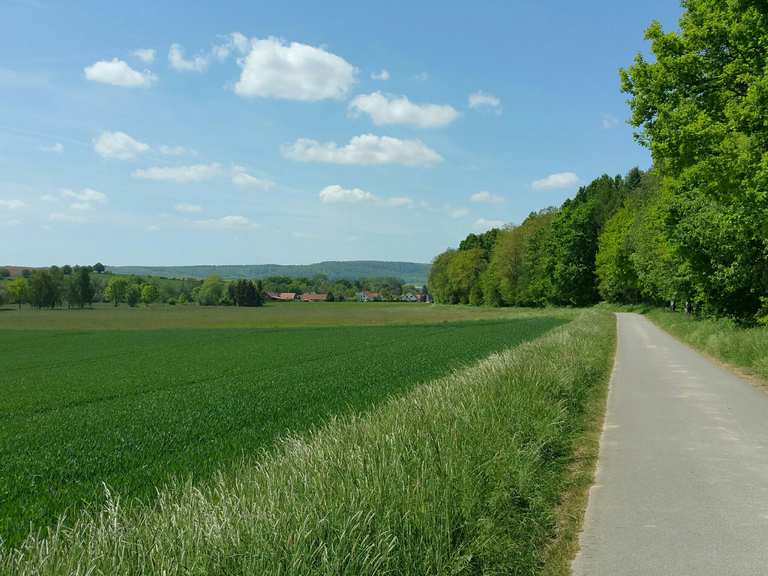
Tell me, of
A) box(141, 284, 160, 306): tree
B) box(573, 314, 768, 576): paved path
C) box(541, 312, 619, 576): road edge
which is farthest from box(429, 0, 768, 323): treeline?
box(141, 284, 160, 306): tree

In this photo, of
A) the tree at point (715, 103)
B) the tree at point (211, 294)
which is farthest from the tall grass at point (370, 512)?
the tree at point (211, 294)

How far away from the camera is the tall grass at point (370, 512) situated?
142 inches

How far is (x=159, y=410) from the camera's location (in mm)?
14625

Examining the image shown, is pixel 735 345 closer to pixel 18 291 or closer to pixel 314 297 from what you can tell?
pixel 18 291

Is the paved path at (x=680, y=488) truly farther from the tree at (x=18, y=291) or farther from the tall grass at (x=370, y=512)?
the tree at (x=18, y=291)

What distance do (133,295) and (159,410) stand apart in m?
135

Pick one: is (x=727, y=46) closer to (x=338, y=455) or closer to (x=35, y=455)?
(x=338, y=455)

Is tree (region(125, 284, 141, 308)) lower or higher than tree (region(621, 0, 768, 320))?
lower

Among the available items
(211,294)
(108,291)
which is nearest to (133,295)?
(108,291)

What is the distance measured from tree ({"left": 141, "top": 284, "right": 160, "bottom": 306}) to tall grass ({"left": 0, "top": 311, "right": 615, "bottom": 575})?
481 ft

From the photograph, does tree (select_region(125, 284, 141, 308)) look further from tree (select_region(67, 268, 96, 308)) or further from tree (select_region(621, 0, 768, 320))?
tree (select_region(621, 0, 768, 320))

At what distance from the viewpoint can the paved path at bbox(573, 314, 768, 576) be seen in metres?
4.89

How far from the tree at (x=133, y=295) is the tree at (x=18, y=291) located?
20186mm

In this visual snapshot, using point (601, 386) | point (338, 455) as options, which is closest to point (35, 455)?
point (338, 455)
